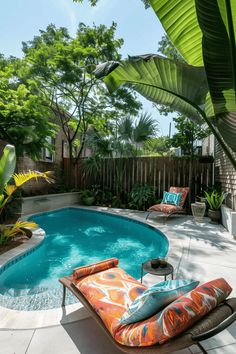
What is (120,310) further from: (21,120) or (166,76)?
(21,120)

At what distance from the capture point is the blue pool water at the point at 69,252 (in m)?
2.97

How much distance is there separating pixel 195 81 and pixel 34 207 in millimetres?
7496

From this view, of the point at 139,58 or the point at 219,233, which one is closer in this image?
the point at 139,58

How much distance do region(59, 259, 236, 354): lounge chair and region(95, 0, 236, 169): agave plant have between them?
101 cm

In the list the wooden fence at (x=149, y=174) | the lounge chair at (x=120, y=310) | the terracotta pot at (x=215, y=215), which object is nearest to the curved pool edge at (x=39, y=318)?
the lounge chair at (x=120, y=310)

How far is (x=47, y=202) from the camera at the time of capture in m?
8.48

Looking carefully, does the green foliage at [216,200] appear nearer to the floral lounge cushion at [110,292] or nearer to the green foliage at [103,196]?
the green foliage at [103,196]

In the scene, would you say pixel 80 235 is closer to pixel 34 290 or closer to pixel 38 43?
pixel 34 290

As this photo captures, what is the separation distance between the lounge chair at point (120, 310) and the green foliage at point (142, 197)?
18.6 ft

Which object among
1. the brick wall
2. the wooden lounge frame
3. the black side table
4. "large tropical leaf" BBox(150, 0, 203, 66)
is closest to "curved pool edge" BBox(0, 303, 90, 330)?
the black side table

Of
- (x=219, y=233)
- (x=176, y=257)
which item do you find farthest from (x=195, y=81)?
(x=219, y=233)

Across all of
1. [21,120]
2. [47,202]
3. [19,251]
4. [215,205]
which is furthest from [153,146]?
[19,251]

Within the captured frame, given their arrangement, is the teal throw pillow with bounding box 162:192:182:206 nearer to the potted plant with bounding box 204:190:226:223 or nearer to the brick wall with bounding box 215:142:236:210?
the potted plant with bounding box 204:190:226:223

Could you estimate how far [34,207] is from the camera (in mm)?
7965
